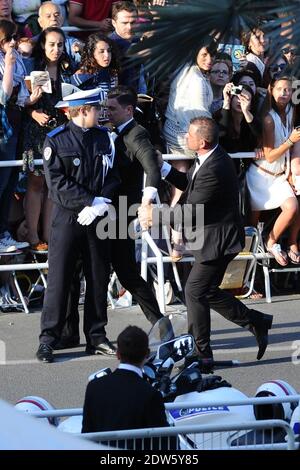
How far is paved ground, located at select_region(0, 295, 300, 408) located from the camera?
8.17m

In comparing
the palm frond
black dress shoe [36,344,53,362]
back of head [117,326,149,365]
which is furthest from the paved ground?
the palm frond

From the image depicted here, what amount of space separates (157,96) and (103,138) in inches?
71.9

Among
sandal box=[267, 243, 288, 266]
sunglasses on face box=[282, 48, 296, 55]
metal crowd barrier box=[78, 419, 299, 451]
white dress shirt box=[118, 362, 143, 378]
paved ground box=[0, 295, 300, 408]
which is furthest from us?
sandal box=[267, 243, 288, 266]

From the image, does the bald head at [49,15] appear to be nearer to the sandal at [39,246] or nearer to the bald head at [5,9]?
the bald head at [5,9]

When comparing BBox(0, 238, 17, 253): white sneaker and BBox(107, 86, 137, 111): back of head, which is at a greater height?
BBox(107, 86, 137, 111): back of head

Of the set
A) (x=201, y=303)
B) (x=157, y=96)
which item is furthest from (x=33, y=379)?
(x=157, y=96)

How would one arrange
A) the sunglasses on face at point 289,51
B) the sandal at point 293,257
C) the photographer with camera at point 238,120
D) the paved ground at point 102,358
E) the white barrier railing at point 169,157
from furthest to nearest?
the sandal at point 293,257 → the photographer with camera at point 238,120 → the white barrier railing at point 169,157 → the paved ground at point 102,358 → the sunglasses on face at point 289,51

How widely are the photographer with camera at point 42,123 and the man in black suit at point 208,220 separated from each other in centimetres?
182

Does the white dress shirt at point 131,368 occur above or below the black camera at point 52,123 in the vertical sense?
below

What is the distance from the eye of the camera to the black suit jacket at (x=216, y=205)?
839 centimetres

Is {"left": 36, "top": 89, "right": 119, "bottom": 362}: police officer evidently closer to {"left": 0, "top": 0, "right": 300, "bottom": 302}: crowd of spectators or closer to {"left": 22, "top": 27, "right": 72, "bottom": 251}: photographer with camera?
{"left": 0, "top": 0, "right": 300, "bottom": 302}: crowd of spectators

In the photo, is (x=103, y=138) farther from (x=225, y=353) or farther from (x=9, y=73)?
(x=225, y=353)

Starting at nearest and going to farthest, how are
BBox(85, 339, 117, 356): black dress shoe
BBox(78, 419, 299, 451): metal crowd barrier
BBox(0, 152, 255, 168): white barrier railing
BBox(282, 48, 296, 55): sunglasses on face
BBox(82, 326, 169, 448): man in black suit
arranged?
BBox(282, 48, 296, 55): sunglasses on face → BBox(78, 419, 299, 451): metal crowd barrier → BBox(82, 326, 169, 448): man in black suit → BBox(85, 339, 117, 356): black dress shoe → BBox(0, 152, 255, 168): white barrier railing

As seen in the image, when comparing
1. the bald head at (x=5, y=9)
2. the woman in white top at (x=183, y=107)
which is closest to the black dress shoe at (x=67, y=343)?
the woman in white top at (x=183, y=107)
